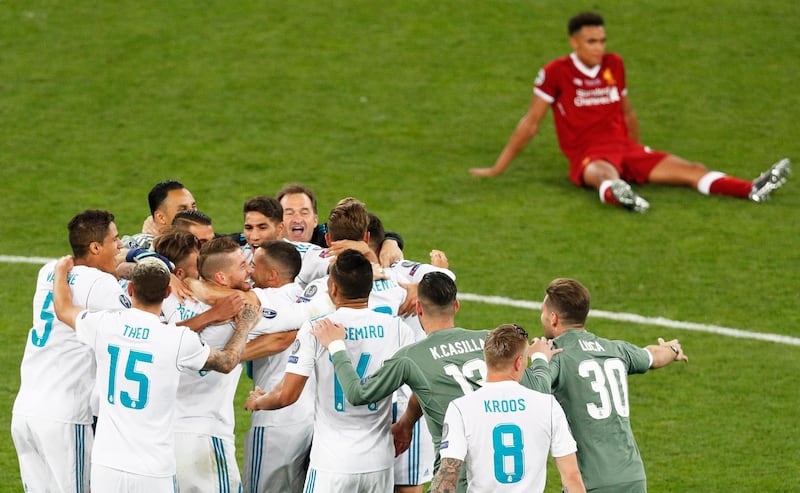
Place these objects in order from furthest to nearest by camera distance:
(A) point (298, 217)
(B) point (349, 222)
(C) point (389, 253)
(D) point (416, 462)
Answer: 1. (A) point (298, 217)
2. (C) point (389, 253)
3. (D) point (416, 462)
4. (B) point (349, 222)

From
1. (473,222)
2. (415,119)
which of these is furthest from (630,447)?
(415,119)

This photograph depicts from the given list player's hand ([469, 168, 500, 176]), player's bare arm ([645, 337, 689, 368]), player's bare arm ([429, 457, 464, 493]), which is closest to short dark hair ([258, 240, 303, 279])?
player's bare arm ([429, 457, 464, 493])

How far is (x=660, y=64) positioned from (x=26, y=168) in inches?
318

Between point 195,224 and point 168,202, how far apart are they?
781mm

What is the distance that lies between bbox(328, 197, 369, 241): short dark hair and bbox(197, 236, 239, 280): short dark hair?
72 centimetres

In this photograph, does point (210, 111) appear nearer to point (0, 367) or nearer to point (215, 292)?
point (0, 367)

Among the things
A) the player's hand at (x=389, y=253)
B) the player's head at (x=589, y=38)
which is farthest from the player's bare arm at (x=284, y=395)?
the player's head at (x=589, y=38)

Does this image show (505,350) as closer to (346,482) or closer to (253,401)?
(346,482)

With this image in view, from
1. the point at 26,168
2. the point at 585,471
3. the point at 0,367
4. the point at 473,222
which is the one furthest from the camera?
the point at 26,168

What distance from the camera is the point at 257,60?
16906 mm

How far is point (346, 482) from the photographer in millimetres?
6277

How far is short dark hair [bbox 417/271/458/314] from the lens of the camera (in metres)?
6.05

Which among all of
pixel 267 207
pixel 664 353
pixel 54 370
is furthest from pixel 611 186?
pixel 54 370

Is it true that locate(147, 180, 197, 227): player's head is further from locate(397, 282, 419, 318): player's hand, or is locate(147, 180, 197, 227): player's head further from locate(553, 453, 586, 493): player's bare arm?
locate(553, 453, 586, 493): player's bare arm
